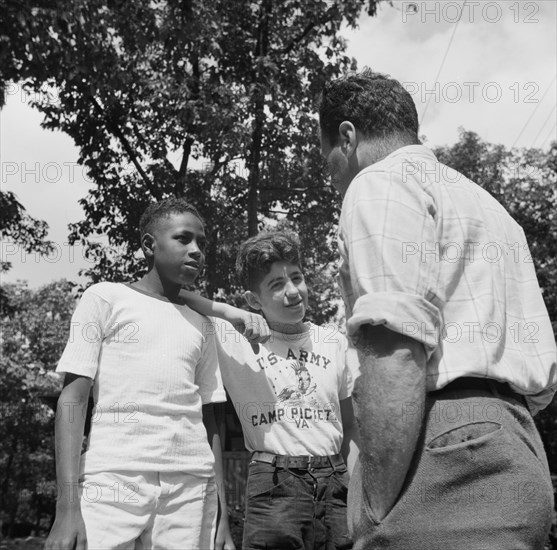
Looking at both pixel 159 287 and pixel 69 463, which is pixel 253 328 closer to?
pixel 159 287

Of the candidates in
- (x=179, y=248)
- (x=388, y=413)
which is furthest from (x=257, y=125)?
(x=388, y=413)

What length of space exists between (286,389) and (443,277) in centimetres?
196

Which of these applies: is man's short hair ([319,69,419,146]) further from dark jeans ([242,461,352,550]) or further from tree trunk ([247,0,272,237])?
tree trunk ([247,0,272,237])

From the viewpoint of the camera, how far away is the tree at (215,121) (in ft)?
40.5

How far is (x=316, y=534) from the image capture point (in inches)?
123

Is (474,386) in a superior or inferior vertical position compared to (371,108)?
inferior

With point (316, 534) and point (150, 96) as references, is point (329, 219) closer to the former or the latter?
point (150, 96)

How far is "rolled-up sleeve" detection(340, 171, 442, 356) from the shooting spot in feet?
4.92

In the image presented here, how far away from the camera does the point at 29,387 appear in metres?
31.5

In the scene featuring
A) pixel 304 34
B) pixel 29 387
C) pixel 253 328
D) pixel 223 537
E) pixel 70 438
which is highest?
pixel 304 34

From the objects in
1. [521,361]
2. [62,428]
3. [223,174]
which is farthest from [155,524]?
[223,174]

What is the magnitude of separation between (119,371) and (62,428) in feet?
1.08

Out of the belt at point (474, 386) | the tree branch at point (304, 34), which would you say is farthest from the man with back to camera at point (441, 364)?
the tree branch at point (304, 34)

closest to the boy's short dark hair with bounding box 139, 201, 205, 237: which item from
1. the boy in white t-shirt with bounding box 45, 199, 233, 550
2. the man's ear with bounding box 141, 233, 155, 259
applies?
the man's ear with bounding box 141, 233, 155, 259
